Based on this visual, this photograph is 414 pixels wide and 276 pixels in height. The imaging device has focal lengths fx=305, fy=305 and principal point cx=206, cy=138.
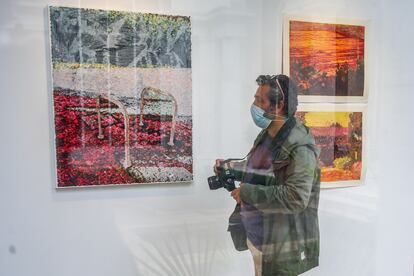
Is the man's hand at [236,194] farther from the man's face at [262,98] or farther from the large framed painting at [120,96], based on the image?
the man's face at [262,98]

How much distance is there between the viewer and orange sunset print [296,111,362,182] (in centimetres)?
148

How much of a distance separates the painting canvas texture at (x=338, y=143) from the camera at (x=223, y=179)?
0.42 metres

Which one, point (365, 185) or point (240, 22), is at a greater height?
point (240, 22)

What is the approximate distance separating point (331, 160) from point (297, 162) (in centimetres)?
30

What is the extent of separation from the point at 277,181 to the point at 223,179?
244 millimetres

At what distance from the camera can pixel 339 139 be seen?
1.55 m

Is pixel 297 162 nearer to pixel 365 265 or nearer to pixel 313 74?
pixel 313 74

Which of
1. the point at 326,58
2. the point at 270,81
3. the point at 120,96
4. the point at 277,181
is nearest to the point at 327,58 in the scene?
the point at 326,58

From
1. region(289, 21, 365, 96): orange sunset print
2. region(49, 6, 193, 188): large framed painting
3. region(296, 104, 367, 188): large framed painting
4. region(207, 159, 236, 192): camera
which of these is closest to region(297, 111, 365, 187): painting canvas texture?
region(296, 104, 367, 188): large framed painting

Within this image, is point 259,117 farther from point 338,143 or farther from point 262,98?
point 338,143

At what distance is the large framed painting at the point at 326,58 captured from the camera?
4.76ft

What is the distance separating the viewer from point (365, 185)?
164 centimetres

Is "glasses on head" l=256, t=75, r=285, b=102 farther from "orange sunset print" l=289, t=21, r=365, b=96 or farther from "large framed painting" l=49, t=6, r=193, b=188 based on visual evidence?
"large framed painting" l=49, t=6, r=193, b=188
